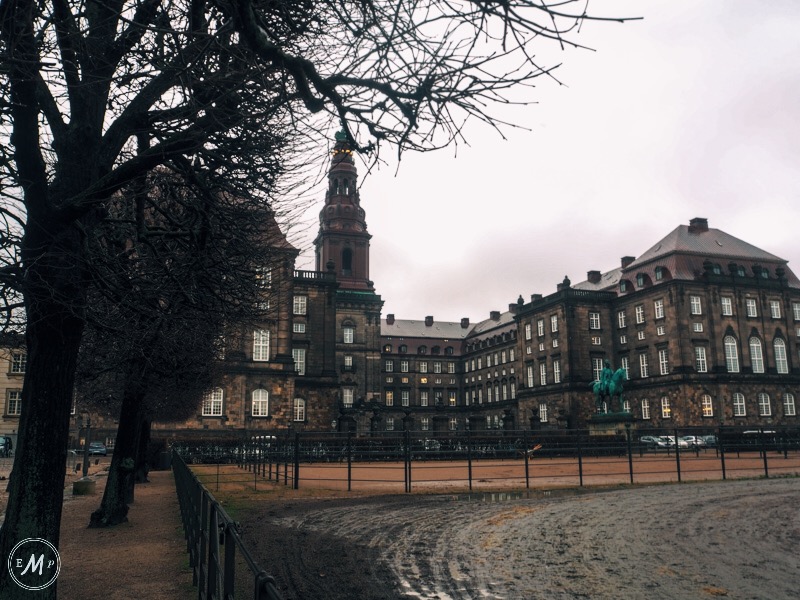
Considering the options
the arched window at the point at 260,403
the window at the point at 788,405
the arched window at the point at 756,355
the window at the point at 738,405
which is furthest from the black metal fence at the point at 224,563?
the window at the point at 788,405

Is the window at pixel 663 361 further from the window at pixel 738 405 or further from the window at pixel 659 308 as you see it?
the window at pixel 738 405

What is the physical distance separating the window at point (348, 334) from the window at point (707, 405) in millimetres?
41799

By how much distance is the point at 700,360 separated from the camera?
62.9 m

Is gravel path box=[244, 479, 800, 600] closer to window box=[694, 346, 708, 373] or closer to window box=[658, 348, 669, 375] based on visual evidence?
window box=[694, 346, 708, 373]

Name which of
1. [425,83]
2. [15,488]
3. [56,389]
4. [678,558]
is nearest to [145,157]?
[56,389]

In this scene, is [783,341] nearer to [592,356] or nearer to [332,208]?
[592,356]

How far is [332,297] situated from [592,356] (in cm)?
2898

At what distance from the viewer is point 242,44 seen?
20.0ft

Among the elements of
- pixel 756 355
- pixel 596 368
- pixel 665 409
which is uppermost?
pixel 756 355

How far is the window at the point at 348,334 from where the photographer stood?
84250mm

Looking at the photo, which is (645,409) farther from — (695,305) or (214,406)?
(214,406)

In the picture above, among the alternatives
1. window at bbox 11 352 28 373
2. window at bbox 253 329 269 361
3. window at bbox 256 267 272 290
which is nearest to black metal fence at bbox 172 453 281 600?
window at bbox 11 352 28 373

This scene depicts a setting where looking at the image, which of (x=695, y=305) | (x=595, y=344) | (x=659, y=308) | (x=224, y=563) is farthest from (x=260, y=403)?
(x=224, y=563)

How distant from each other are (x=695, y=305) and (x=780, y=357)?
36.3 feet
